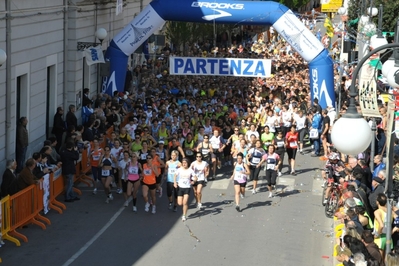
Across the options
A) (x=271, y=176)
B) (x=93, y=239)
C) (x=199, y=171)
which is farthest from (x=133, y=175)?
(x=271, y=176)

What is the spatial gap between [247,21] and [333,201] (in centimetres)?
1037

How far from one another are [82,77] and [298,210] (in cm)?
1080

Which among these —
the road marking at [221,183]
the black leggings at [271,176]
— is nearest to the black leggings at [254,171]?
the black leggings at [271,176]

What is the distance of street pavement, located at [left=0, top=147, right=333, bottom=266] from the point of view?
15.6m

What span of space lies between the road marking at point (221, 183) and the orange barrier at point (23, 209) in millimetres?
5629

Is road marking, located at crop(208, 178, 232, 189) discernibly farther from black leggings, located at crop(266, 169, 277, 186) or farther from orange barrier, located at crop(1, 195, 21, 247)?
orange barrier, located at crop(1, 195, 21, 247)

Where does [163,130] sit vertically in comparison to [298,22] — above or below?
below

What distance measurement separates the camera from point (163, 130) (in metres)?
23.4

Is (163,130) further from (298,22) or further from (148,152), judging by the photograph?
(298,22)

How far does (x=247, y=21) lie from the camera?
90.3 feet

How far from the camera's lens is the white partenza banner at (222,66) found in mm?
27406

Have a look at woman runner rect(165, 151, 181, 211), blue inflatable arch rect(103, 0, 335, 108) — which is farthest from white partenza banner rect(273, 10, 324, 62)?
woman runner rect(165, 151, 181, 211)

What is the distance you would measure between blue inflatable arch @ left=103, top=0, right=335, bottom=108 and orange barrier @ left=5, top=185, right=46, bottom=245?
37.8ft

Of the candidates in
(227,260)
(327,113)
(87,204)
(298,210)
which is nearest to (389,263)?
(227,260)
